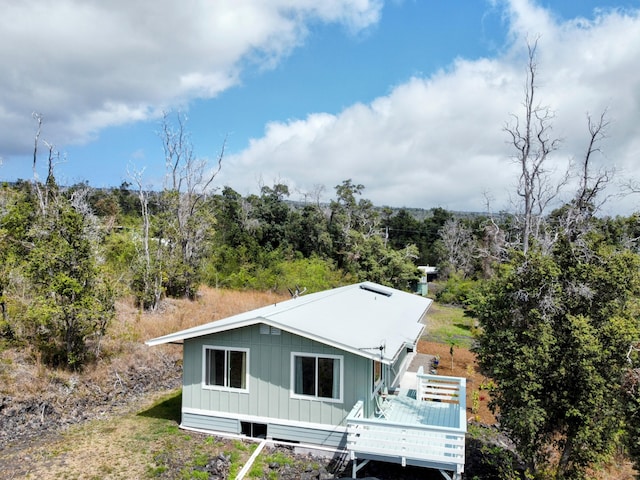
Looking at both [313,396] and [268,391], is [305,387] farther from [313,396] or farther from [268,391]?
[268,391]

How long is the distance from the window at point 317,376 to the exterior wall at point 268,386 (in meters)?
0.12

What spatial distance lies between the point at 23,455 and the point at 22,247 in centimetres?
816

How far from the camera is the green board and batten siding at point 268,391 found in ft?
33.4

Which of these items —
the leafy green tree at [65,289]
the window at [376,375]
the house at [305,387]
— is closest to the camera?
the house at [305,387]

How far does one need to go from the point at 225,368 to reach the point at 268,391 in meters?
1.29

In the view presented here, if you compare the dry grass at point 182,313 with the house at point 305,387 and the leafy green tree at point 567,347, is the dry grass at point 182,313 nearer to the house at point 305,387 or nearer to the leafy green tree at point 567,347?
the house at point 305,387

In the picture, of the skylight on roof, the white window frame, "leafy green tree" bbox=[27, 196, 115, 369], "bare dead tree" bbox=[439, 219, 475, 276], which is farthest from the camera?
"bare dead tree" bbox=[439, 219, 475, 276]

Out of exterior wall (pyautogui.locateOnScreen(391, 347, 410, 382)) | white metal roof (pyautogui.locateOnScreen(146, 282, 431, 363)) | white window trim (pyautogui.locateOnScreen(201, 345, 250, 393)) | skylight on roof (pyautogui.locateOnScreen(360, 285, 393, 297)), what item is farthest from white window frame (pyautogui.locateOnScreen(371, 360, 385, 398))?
skylight on roof (pyautogui.locateOnScreen(360, 285, 393, 297))

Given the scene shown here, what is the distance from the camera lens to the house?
9.53m

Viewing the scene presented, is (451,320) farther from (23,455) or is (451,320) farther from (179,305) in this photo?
(23,455)

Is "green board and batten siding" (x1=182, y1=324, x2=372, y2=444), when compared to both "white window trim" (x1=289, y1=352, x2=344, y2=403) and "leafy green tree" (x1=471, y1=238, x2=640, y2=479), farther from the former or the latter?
"leafy green tree" (x1=471, y1=238, x2=640, y2=479)

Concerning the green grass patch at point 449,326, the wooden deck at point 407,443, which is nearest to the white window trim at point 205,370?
the wooden deck at point 407,443

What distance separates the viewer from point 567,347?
7922 millimetres

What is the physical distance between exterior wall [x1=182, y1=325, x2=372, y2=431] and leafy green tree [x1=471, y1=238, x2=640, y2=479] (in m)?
3.18
